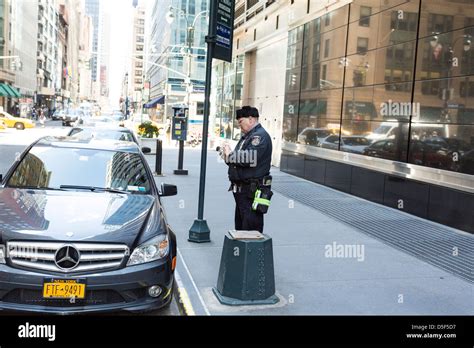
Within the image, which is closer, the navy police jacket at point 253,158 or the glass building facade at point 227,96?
the navy police jacket at point 253,158

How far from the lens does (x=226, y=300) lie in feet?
17.0

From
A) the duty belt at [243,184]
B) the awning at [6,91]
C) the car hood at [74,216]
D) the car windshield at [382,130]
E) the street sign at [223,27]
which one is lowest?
the car hood at [74,216]

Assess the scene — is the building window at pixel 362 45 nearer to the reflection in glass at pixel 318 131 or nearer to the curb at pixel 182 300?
the reflection in glass at pixel 318 131

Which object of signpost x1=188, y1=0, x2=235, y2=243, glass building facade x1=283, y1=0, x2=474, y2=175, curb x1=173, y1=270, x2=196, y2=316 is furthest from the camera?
glass building facade x1=283, y1=0, x2=474, y2=175

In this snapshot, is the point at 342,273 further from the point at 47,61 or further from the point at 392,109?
the point at 47,61

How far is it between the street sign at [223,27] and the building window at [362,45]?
6.50 m

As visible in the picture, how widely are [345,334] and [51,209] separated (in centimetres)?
292

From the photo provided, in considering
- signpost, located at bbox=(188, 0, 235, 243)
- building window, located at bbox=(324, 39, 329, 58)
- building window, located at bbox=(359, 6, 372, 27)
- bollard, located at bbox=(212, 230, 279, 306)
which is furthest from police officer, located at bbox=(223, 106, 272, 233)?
building window, located at bbox=(324, 39, 329, 58)

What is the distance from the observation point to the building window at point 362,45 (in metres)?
13.5

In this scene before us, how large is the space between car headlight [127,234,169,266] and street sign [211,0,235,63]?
3.81m

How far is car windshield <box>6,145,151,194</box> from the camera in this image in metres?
5.81

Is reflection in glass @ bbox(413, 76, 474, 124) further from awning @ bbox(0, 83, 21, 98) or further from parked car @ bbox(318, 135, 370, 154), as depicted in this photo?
awning @ bbox(0, 83, 21, 98)

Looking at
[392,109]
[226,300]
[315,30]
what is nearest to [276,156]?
[315,30]

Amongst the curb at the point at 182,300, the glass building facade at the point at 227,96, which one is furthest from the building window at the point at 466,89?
the glass building facade at the point at 227,96
